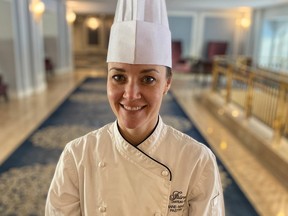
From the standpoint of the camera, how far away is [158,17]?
919mm

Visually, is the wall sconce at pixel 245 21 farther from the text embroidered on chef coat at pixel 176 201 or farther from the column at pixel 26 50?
the text embroidered on chef coat at pixel 176 201

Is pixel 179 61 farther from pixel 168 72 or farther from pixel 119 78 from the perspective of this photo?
pixel 119 78

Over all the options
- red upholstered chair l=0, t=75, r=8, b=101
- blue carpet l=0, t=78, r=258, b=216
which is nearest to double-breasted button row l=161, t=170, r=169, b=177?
blue carpet l=0, t=78, r=258, b=216

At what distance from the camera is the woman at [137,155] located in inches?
35.2

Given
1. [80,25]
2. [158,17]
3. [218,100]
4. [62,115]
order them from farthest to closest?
[80,25] → [218,100] → [62,115] → [158,17]

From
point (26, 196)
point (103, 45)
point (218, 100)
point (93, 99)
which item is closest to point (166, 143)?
point (26, 196)

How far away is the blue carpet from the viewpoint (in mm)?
2635

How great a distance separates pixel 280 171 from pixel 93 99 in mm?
4684

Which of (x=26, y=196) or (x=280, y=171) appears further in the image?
(x=280, y=171)

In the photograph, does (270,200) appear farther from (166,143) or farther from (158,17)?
(158,17)

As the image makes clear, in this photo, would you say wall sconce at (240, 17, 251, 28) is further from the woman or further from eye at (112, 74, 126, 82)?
eye at (112, 74, 126, 82)

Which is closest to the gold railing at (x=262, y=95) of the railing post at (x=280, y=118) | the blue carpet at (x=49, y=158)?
the railing post at (x=280, y=118)

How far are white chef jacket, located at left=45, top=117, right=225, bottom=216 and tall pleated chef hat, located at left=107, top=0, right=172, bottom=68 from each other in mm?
252

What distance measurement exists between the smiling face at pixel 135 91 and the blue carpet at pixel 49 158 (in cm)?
195
